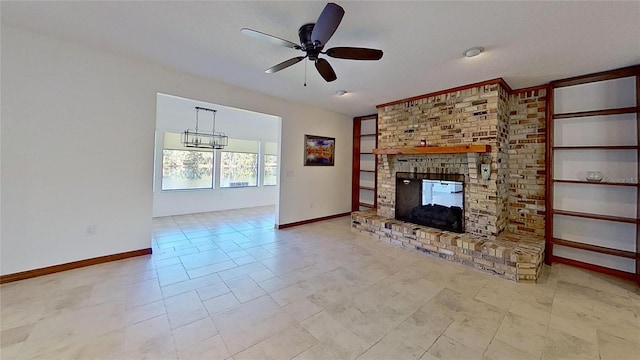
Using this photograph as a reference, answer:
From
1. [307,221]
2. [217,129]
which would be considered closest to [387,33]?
[307,221]

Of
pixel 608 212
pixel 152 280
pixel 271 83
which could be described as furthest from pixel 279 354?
pixel 608 212

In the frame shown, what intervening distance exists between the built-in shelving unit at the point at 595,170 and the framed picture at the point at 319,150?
3927mm

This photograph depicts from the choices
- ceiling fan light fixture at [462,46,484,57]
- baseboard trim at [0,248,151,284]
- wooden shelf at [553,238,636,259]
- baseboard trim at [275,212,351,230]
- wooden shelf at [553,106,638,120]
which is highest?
ceiling fan light fixture at [462,46,484,57]

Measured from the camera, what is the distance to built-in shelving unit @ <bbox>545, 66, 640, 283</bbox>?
9.91ft

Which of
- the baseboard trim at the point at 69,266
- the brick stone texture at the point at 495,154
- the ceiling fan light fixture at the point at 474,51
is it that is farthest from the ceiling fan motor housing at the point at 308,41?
the baseboard trim at the point at 69,266

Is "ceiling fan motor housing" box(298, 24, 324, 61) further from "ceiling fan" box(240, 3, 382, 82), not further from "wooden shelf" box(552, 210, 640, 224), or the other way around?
"wooden shelf" box(552, 210, 640, 224)

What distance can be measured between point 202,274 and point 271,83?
2.97m

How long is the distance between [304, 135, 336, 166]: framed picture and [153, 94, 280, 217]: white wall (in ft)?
2.67

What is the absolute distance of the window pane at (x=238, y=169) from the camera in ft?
23.6

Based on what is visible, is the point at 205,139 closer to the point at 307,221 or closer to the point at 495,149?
the point at 307,221

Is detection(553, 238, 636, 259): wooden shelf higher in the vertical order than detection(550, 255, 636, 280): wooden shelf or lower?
higher

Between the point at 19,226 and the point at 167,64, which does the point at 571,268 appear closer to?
the point at 167,64

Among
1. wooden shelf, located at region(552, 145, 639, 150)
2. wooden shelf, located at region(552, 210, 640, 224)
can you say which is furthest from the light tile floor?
wooden shelf, located at region(552, 145, 639, 150)

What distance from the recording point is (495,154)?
3.47m
